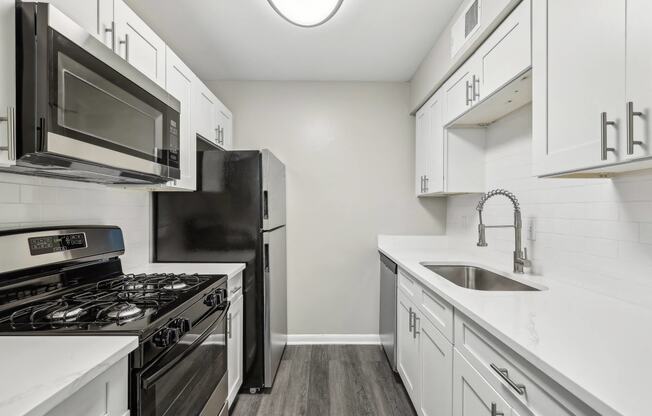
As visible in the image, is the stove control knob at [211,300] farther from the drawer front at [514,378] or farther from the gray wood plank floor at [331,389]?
the drawer front at [514,378]

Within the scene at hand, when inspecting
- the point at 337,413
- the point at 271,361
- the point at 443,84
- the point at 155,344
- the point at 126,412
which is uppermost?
the point at 443,84

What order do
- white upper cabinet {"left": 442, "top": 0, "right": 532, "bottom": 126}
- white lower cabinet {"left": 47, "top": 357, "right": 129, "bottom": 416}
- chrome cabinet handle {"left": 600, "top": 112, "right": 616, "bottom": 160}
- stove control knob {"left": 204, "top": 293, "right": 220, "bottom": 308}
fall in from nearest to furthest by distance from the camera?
1. white lower cabinet {"left": 47, "top": 357, "right": 129, "bottom": 416}
2. chrome cabinet handle {"left": 600, "top": 112, "right": 616, "bottom": 160}
3. white upper cabinet {"left": 442, "top": 0, "right": 532, "bottom": 126}
4. stove control knob {"left": 204, "top": 293, "right": 220, "bottom": 308}

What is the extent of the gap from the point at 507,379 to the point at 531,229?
1.17 meters

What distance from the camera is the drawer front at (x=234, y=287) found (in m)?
2.07

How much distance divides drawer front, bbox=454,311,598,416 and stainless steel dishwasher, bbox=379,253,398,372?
1236mm

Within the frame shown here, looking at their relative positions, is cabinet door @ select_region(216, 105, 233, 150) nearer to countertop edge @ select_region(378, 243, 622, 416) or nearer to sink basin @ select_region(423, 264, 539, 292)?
sink basin @ select_region(423, 264, 539, 292)

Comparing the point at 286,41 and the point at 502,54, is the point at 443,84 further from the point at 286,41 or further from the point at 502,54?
the point at 286,41

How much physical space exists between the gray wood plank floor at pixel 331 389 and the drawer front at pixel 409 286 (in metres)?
0.75

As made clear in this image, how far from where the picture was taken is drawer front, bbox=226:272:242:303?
2.07 m

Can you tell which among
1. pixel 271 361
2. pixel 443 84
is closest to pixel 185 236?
pixel 271 361

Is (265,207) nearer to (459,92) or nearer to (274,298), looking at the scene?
(274,298)

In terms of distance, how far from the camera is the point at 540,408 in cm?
87

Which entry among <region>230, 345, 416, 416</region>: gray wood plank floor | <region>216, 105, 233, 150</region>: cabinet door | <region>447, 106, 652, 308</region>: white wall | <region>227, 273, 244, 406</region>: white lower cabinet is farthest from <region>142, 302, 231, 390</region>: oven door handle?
<region>447, 106, 652, 308</region>: white wall

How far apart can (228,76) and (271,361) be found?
8.18 feet
